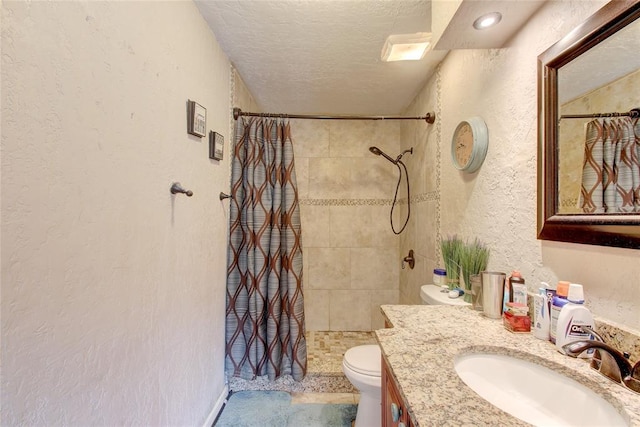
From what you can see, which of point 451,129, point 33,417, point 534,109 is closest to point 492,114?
point 534,109

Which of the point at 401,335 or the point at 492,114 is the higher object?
the point at 492,114

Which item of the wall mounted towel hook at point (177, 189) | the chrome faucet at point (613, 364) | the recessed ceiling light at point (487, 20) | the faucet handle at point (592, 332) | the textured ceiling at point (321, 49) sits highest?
the textured ceiling at point (321, 49)

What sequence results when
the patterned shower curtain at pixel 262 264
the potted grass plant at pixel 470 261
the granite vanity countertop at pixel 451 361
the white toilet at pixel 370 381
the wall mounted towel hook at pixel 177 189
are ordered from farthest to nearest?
the patterned shower curtain at pixel 262 264 < the white toilet at pixel 370 381 < the potted grass plant at pixel 470 261 < the wall mounted towel hook at pixel 177 189 < the granite vanity countertop at pixel 451 361

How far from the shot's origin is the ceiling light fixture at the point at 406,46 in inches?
53.8

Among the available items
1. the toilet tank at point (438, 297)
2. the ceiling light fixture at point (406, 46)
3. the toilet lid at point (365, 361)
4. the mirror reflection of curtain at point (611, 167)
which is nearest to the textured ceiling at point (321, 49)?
the ceiling light fixture at point (406, 46)

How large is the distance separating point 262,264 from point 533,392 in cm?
150

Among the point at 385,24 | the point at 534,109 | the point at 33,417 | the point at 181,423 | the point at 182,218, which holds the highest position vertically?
the point at 385,24

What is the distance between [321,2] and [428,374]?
1535 millimetres

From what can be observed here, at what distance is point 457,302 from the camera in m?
1.35

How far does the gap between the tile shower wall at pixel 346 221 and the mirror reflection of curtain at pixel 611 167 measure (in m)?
2.04

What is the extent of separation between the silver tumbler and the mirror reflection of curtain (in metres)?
0.38

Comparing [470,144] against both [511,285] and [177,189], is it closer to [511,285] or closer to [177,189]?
[511,285]

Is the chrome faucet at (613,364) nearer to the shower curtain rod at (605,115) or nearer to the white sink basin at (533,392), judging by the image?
the white sink basin at (533,392)

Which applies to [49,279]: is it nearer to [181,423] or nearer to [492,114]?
[181,423]
